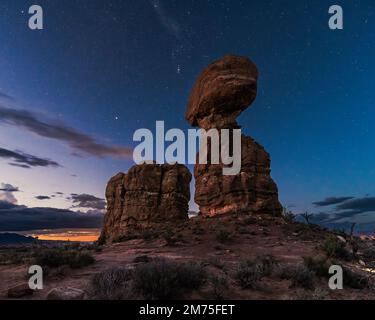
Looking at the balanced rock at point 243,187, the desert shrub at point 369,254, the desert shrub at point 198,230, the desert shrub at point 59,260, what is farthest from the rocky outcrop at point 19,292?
the balanced rock at point 243,187

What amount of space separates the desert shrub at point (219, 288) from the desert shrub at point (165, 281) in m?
0.39

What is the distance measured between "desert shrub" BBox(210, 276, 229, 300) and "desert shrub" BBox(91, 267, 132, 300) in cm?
221

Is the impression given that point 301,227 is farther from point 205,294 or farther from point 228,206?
point 205,294

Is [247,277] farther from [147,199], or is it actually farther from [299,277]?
[147,199]

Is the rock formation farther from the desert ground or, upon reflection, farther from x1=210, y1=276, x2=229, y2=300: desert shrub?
x1=210, y1=276, x2=229, y2=300: desert shrub

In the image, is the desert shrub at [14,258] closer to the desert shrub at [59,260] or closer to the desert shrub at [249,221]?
the desert shrub at [59,260]

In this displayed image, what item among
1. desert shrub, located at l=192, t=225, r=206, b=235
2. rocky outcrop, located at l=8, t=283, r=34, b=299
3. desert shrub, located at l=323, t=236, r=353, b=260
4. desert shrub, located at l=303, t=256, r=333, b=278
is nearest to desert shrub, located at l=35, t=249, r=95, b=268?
rocky outcrop, located at l=8, t=283, r=34, b=299

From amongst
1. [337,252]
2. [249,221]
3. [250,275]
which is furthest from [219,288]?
[249,221]

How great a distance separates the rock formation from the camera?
2681 centimetres

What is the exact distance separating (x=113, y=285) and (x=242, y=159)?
2239 centimetres

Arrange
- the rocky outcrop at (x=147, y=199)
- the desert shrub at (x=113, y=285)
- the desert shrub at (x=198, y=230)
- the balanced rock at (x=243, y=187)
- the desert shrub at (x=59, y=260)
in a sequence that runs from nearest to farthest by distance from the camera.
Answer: the desert shrub at (x=113, y=285) < the desert shrub at (x=59, y=260) < the desert shrub at (x=198, y=230) < the balanced rock at (x=243, y=187) < the rocky outcrop at (x=147, y=199)

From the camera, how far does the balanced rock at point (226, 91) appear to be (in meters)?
28.4

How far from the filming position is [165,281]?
A: 23.1 ft
